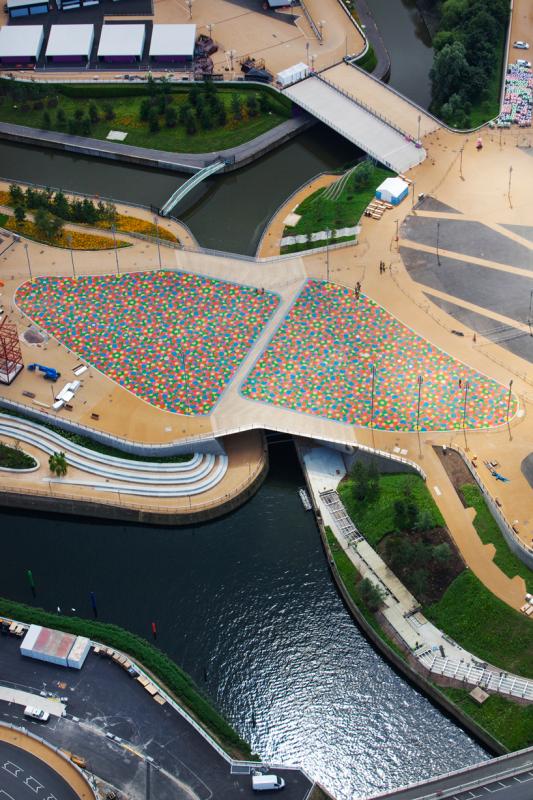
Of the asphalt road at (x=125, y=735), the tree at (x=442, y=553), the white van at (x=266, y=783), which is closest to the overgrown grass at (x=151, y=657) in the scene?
the asphalt road at (x=125, y=735)

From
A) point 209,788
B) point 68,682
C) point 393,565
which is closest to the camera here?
point 209,788

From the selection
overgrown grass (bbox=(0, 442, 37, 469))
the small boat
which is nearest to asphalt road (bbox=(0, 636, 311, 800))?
overgrown grass (bbox=(0, 442, 37, 469))

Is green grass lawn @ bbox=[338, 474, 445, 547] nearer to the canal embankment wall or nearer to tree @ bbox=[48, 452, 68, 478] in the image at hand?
the canal embankment wall

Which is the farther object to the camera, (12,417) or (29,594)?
(12,417)

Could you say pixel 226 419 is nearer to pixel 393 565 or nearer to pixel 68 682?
pixel 393 565

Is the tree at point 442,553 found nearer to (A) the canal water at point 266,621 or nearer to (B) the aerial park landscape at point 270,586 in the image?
(B) the aerial park landscape at point 270,586

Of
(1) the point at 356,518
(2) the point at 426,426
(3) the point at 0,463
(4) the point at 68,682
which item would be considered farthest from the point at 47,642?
(2) the point at 426,426

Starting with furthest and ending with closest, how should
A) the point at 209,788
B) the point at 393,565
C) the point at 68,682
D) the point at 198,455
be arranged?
the point at 198,455, the point at 393,565, the point at 68,682, the point at 209,788
